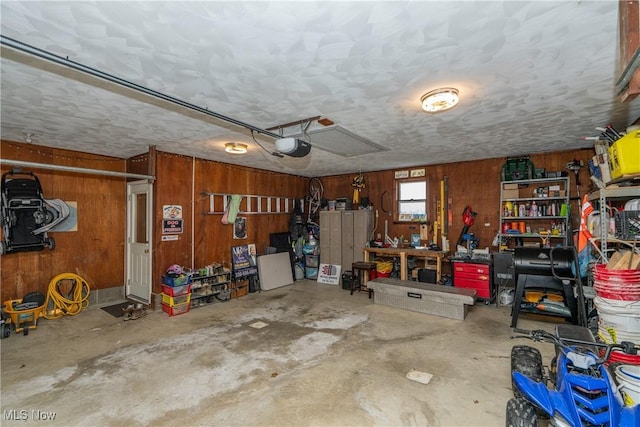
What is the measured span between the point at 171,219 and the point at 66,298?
1.97m

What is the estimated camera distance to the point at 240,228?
20.5ft

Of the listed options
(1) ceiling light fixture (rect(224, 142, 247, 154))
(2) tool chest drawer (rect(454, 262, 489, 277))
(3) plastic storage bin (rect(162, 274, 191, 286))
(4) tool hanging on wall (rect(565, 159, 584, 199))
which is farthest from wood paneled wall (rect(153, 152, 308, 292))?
(4) tool hanging on wall (rect(565, 159, 584, 199))

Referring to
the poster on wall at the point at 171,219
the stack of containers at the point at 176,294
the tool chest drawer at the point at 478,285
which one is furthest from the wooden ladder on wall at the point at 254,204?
the tool chest drawer at the point at 478,285

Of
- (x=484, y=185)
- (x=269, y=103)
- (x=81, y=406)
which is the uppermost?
(x=269, y=103)

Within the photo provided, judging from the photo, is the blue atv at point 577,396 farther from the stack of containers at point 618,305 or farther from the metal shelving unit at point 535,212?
the metal shelving unit at point 535,212

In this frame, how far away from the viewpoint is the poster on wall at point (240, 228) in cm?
616

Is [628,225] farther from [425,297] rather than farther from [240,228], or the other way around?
[240,228]

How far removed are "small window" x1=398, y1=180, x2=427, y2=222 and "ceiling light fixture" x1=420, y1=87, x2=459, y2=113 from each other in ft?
12.3

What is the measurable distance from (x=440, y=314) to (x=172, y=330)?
12.8 feet

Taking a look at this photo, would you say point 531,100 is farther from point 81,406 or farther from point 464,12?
point 81,406

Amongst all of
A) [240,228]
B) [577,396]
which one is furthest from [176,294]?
[577,396]

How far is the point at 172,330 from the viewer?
12.9 feet

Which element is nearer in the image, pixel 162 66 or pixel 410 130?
pixel 162 66

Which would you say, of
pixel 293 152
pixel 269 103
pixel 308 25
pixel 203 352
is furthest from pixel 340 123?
pixel 203 352
